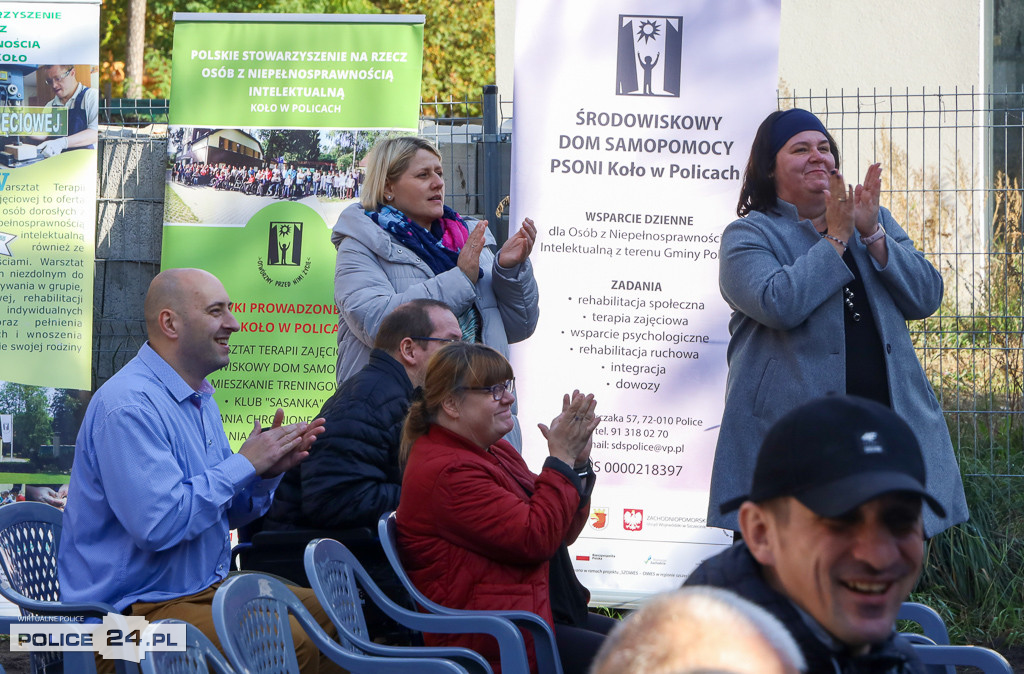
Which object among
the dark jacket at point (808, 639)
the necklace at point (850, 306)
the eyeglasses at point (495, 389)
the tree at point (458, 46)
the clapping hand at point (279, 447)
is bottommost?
the dark jacket at point (808, 639)

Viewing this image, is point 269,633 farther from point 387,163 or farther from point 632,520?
point 632,520

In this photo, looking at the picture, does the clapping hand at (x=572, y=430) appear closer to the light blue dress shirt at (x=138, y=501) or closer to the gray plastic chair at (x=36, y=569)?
the light blue dress shirt at (x=138, y=501)

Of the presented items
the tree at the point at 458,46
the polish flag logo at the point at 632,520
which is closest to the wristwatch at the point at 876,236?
the polish flag logo at the point at 632,520

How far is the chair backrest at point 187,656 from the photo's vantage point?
6.46ft

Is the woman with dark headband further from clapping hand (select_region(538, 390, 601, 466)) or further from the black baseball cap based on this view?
the black baseball cap

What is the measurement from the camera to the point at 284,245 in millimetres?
5609

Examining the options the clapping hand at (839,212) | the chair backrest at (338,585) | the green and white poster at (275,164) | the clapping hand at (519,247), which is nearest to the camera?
the chair backrest at (338,585)

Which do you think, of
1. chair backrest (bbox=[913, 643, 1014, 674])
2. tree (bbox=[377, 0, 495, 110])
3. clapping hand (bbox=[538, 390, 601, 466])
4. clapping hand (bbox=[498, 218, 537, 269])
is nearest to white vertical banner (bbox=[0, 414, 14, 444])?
clapping hand (bbox=[498, 218, 537, 269])

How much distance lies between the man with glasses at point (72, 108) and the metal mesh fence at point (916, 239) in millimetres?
494

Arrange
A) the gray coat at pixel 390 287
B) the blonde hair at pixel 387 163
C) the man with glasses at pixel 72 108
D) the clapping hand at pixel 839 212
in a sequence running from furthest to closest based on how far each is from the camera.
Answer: the man with glasses at pixel 72 108 < the blonde hair at pixel 387 163 < the gray coat at pixel 390 287 < the clapping hand at pixel 839 212

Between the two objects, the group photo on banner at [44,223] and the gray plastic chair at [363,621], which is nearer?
the gray plastic chair at [363,621]

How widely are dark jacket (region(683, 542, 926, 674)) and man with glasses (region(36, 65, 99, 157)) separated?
4.72 metres

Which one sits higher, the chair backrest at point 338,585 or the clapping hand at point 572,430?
the clapping hand at point 572,430

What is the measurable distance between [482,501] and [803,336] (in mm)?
1031
